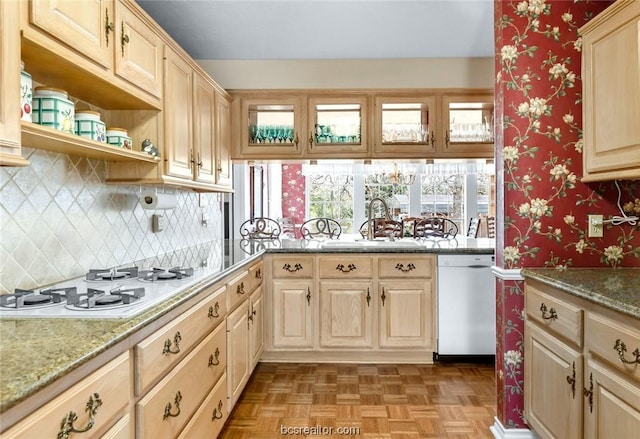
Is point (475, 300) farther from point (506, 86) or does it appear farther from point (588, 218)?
point (506, 86)

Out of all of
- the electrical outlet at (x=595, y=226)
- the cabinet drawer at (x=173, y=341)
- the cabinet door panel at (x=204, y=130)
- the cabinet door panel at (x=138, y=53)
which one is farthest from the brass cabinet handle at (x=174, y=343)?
the electrical outlet at (x=595, y=226)

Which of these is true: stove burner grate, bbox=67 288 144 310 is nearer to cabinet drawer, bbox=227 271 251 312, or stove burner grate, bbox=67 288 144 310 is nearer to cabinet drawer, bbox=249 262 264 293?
cabinet drawer, bbox=227 271 251 312

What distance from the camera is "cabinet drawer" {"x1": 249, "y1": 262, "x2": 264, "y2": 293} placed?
273 cm

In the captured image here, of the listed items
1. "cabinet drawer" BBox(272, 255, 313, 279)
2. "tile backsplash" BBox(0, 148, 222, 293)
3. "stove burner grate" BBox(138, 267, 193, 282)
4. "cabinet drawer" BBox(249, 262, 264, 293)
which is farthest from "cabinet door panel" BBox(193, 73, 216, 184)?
"stove burner grate" BBox(138, 267, 193, 282)

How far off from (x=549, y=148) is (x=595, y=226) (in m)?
0.44

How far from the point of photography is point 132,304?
131cm

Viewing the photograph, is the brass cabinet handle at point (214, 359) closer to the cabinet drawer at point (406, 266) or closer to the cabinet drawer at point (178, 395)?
the cabinet drawer at point (178, 395)

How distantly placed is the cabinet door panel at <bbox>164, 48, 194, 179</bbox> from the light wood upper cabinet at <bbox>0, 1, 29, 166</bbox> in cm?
107

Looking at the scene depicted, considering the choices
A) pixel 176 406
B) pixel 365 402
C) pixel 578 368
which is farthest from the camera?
pixel 365 402

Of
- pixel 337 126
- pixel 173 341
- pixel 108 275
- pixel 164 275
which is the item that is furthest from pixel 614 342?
pixel 337 126

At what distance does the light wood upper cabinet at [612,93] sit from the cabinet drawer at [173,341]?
1.79 metres

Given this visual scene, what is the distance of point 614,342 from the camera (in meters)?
1.36

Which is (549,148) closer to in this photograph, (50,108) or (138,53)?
(138,53)

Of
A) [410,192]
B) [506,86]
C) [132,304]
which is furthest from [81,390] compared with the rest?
[410,192]
